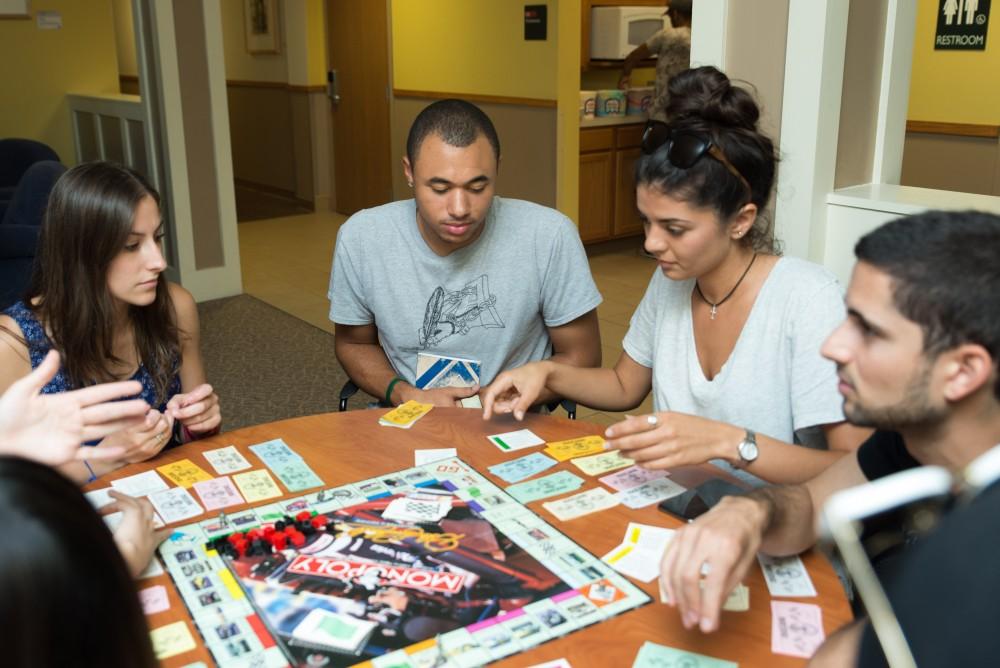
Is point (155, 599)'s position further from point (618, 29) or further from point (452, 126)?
point (618, 29)

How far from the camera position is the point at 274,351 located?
4.72 meters

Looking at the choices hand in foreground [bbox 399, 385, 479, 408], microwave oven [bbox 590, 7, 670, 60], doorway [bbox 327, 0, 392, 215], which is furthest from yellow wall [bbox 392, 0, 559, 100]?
hand in foreground [bbox 399, 385, 479, 408]

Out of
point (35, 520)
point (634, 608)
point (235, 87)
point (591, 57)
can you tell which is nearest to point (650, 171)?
point (634, 608)

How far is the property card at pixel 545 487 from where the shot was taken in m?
1.62

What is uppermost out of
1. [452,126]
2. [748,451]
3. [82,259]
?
[452,126]

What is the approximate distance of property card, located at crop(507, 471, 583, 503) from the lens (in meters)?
1.62

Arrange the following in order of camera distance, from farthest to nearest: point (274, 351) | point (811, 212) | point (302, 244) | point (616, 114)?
point (302, 244), point (616, 114), point (274, 351), point (811, 212)

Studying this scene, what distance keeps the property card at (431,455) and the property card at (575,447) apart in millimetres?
192

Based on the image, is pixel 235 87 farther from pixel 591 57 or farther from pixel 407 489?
pixel 407 489

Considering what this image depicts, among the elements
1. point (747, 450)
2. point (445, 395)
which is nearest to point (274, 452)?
point (445, 395)

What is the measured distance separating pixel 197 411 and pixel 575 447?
0.80m

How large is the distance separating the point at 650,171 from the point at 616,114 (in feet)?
16.0

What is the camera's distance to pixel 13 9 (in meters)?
6.66

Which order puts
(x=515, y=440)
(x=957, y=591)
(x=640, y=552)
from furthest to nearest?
(x=515, y=440) < (x=640, y=552) < (x=957, y=591)
